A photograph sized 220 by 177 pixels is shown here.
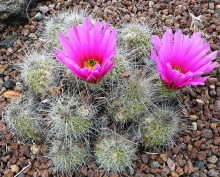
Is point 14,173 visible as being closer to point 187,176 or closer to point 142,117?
point 142,117

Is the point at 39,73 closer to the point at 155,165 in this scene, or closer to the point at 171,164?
the point at 155,165

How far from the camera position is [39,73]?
2230 millimetres

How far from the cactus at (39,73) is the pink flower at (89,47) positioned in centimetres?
34

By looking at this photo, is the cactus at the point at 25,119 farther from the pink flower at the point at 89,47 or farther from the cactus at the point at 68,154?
the pink flower at the point at 89,47

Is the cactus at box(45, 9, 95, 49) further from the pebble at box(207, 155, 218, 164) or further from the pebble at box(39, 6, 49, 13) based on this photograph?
the pebble at box(207, 155, 218, 164)

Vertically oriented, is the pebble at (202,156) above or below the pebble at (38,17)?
below

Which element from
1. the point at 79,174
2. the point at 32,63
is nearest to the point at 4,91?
the point at 32,63

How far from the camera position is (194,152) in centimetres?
238

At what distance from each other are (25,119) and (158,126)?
106 cm

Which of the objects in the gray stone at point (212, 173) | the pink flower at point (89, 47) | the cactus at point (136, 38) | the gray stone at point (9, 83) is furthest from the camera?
the gray stone at point (9, 83)

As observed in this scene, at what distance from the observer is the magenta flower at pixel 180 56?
1.89 meters

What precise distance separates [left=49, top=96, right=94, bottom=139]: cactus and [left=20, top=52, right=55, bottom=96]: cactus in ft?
0.82

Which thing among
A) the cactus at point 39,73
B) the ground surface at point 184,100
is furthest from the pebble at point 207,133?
the cactus at point 39,73

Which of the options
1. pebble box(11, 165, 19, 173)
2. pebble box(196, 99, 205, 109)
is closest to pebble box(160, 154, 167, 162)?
Answer: pebble box(196, 99, 205, 109)
